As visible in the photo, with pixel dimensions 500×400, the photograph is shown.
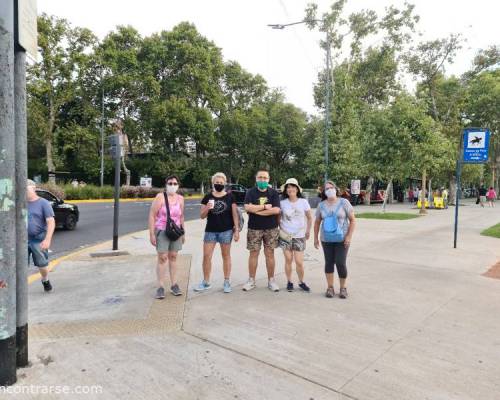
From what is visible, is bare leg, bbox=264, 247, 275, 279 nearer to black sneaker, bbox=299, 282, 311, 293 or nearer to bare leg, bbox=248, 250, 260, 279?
bare leg, bbox=248, 250, 260, 279

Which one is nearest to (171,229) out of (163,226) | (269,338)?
(163,226)

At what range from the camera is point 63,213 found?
1166cm

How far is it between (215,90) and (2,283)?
37.7 meters

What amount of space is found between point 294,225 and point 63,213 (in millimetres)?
9000

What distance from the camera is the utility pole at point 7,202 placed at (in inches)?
106

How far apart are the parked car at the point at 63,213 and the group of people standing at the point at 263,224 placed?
25.3ft

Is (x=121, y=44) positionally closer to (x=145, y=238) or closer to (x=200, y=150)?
(x=200, y=150)

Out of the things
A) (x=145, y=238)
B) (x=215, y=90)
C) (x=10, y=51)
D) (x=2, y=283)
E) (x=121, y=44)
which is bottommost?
(x=145, y=238)

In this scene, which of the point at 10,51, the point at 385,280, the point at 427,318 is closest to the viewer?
the point at 10,51

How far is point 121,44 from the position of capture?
118ft

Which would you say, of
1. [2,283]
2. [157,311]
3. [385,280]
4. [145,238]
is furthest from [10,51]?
[145,238]

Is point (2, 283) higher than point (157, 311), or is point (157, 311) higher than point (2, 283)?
point (2, 283)

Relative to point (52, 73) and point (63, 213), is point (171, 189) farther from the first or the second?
point (52, 73)

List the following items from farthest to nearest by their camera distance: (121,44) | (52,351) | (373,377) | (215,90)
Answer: (215,90)
(121,44)
(52,351)
(373,377)
